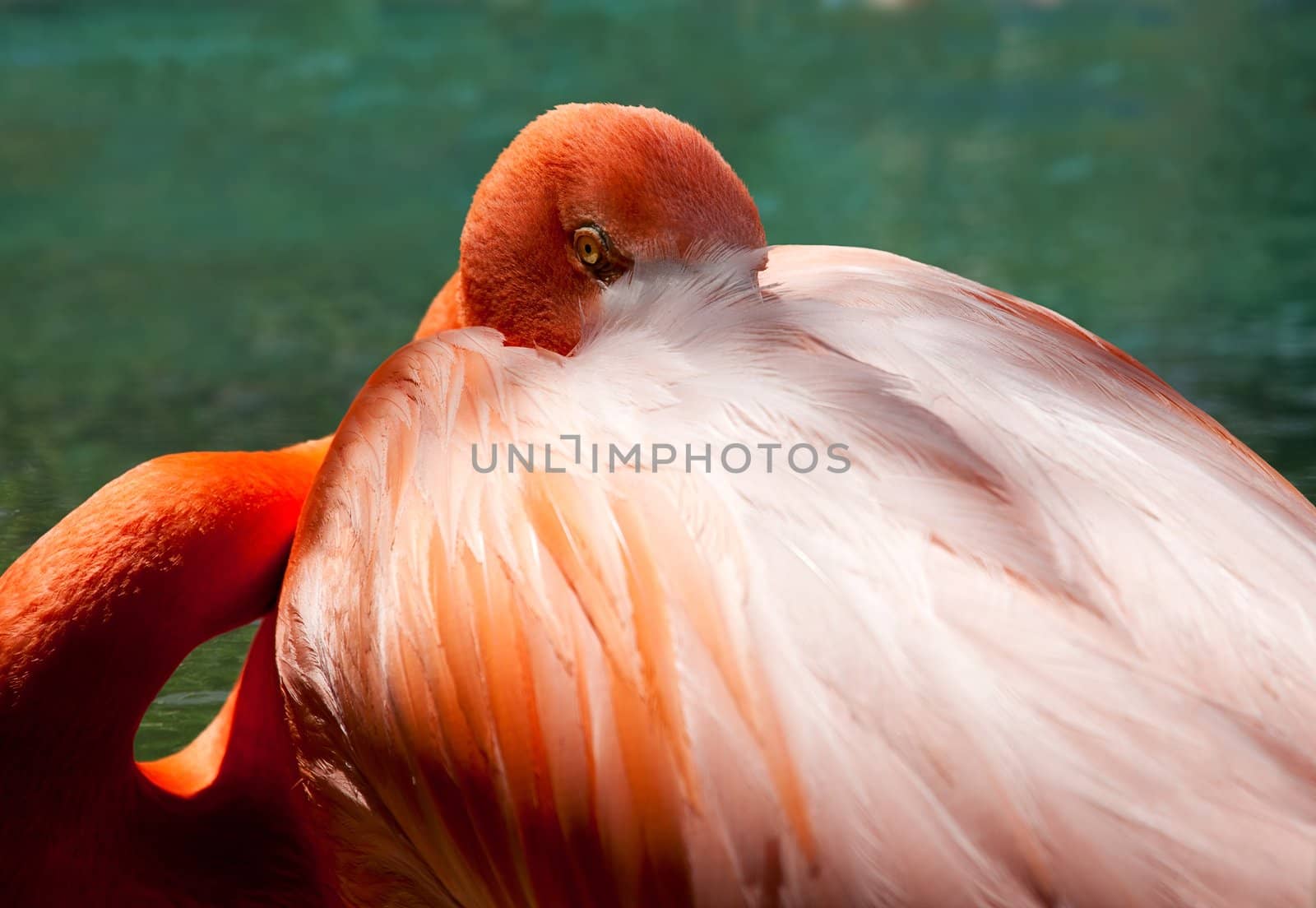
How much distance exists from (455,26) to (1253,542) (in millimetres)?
6484

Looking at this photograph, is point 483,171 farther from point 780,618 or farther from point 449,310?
point 780,618

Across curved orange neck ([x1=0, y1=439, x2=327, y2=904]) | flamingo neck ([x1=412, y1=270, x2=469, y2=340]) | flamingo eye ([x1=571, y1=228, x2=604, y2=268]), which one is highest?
flamingo eye ([x1=571, y1=228, x2=604, y2=268])

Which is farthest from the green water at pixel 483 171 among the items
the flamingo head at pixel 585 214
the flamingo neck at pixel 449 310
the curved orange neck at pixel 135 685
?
the flamingo head at pixel 585 214

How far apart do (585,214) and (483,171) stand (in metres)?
3.94

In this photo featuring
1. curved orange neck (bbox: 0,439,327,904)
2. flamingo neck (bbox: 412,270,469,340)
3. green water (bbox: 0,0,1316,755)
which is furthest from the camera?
green water (bbox: 0,0,1316,755)

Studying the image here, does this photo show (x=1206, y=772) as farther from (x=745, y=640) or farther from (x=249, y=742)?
(x=249, y=742)

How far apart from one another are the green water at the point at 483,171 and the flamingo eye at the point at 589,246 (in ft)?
2.70

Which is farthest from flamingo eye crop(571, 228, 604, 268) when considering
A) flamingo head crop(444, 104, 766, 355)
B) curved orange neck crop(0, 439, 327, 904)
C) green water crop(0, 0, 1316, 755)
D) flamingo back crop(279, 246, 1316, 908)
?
green water crop(0, 0, 1316, 755)

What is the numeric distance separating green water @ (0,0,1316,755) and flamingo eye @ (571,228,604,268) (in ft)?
2.70

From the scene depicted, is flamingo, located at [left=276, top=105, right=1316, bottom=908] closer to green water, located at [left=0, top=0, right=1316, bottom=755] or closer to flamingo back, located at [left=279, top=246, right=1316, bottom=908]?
flamingo back, located at [left=279, top=246, right=1316, bottom=908]

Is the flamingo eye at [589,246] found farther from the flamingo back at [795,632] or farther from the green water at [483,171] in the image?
the green water at [483,171]

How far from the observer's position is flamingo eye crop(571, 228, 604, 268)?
1.46 m

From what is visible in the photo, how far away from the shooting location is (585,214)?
1471 mm

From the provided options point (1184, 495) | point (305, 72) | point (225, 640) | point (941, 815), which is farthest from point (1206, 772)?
point (305, 72)
